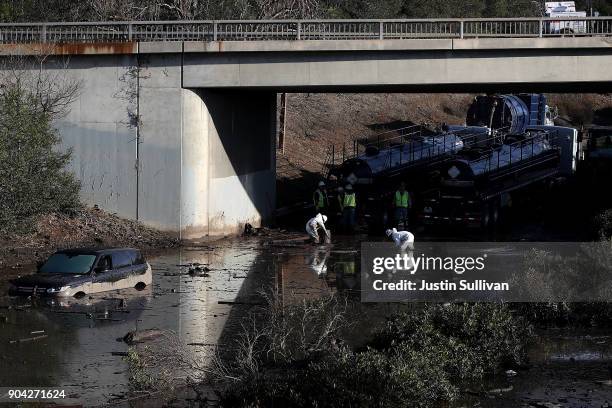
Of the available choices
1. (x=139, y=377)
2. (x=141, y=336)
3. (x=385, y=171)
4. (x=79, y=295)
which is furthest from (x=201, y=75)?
(x=139, y=377)

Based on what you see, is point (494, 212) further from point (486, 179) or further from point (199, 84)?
point (199, 84)

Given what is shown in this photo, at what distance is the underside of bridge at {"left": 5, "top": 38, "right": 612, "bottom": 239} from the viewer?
2905cm

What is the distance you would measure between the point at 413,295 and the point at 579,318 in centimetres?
333

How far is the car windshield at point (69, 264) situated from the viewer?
21000 mm

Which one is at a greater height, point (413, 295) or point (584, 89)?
point (584, 89)

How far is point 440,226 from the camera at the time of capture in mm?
33531

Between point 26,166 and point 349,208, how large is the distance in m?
11.8

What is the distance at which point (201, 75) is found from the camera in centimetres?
3011

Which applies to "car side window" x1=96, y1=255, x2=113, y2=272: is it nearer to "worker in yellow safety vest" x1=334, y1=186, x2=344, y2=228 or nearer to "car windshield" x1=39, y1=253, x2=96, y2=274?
"car windshield" x1=39, y1=253, x2=96, y2=274

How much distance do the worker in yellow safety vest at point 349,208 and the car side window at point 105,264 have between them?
1363 cm

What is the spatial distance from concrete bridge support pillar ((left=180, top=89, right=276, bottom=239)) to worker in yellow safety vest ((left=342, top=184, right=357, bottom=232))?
3209 millimetres

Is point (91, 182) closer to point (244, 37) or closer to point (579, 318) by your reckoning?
point (244, 37)

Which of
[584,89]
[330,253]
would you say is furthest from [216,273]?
[584,89]

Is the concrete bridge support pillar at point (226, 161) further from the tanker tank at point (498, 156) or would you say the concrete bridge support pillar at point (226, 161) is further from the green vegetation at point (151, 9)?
the tanker tank at point (498, 156)
